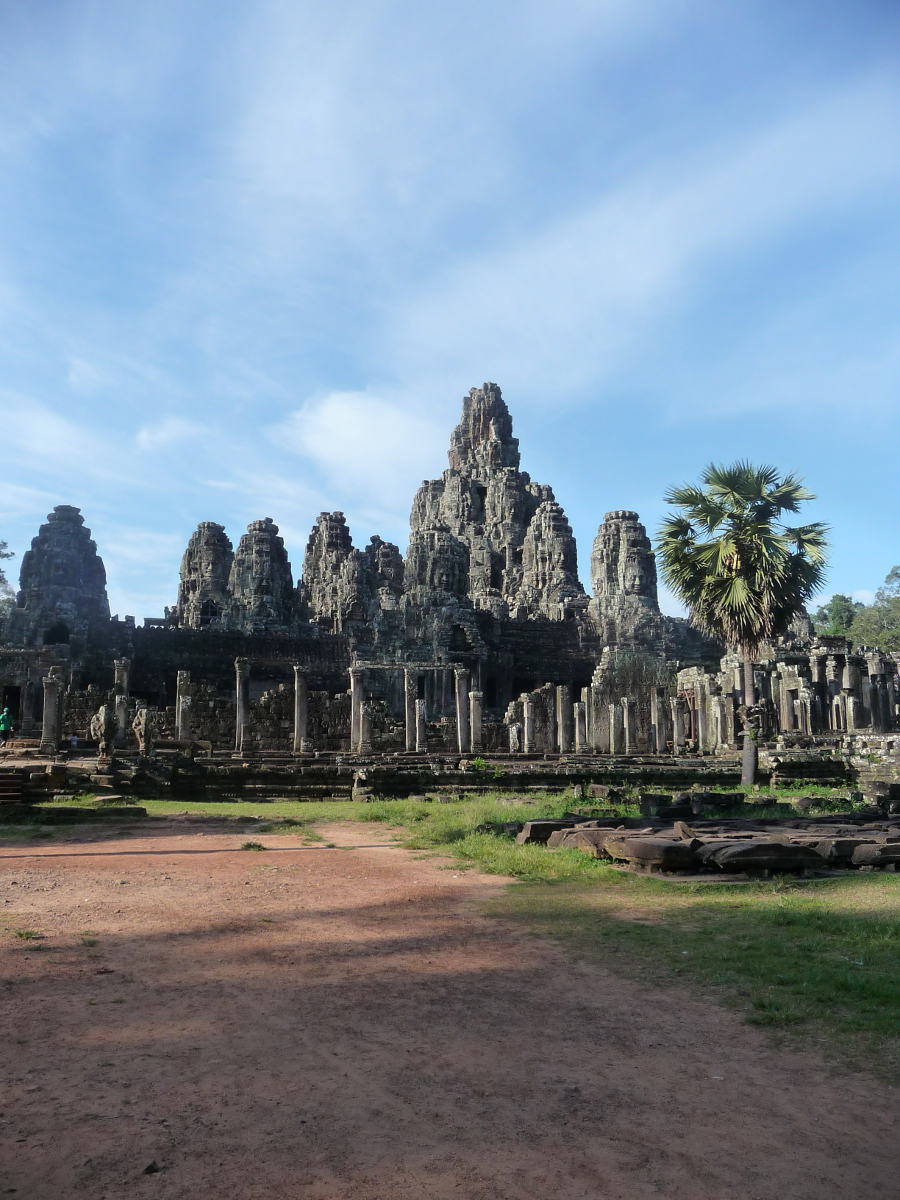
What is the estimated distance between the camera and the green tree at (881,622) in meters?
71.8

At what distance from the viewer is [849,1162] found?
338cm

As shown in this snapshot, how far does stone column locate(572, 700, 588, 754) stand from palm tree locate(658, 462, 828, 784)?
16181 mm

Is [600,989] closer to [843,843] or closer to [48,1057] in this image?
[48,1057]

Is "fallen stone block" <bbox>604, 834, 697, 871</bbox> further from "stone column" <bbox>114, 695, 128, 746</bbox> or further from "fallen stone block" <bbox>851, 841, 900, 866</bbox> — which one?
"stone column" <bbox>114, 695, 128, 746</bbox>

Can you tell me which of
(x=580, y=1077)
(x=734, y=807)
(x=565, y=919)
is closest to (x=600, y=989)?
(x=580, y=1077)

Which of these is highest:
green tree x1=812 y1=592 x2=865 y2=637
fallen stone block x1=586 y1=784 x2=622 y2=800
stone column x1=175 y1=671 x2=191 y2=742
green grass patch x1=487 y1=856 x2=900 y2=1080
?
green tree x1=812 y1=592 x2=865 y2=637

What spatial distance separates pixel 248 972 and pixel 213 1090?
2008 millimetres

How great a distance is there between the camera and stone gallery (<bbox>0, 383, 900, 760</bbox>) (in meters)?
34.6

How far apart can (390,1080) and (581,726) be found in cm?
3716

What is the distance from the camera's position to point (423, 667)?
3938 cm

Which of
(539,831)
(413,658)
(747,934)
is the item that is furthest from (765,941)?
(413,658)

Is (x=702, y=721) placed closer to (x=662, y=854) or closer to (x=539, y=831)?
(x=539, y=831)

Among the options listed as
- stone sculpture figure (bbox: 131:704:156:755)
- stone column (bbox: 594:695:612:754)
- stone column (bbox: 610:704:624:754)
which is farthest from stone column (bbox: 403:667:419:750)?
stone sculpture figure (bbox: 131:704:156:755)

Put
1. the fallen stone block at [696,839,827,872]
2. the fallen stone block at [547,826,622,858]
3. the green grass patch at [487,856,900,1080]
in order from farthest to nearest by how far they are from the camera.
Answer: the fallen stone block at [547,826,622,858], the fallen stone block at [696,839,827,872], the green grass patch at [487,856,900,1080]
